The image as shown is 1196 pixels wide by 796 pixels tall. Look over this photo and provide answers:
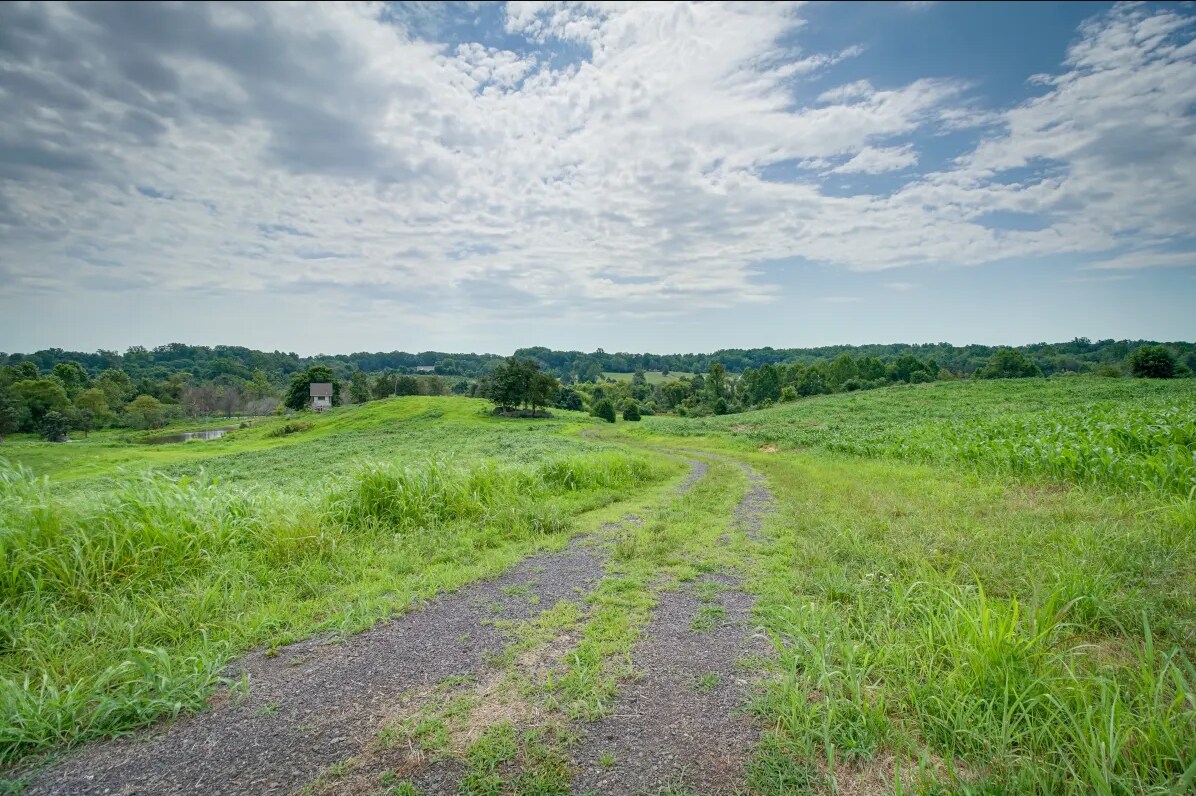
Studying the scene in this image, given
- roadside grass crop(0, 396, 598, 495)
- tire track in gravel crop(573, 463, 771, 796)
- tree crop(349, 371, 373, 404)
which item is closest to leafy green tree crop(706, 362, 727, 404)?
roadside grass crop(0, 396, 598, 495)

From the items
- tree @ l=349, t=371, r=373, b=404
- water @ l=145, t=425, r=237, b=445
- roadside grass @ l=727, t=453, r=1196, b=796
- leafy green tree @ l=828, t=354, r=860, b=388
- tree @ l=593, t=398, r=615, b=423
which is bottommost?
water @ l=145, t=425, r=237, b=445

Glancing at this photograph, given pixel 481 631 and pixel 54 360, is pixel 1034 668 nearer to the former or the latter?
pixel 481 631

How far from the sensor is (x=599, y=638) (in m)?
4.75

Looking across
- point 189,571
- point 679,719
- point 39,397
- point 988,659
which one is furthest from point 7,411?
point 988,659

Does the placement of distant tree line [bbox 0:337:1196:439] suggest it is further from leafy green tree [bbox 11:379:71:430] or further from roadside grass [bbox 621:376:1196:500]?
roadside grass [bbox 621:376:1196:500]

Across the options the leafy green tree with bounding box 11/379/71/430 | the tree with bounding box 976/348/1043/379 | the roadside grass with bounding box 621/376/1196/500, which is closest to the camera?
the roadside grass with bounding box 621/376/1196/500

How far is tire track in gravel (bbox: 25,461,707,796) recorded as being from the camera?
3012 millimetres

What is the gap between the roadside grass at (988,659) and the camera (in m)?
2.81

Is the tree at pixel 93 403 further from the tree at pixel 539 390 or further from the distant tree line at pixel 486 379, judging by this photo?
the tree at pixel 539 390

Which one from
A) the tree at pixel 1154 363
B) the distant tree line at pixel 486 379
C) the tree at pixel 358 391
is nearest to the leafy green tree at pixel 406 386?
the distant tree line at pixel 486 379

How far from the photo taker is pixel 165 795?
290cm

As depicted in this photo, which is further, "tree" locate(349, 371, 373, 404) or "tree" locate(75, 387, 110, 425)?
"tree" locate(349, 371, 373, 404)

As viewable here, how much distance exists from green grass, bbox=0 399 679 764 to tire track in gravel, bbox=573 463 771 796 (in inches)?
113

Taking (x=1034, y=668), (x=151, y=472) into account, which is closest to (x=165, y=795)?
(x=1034, y=668)
